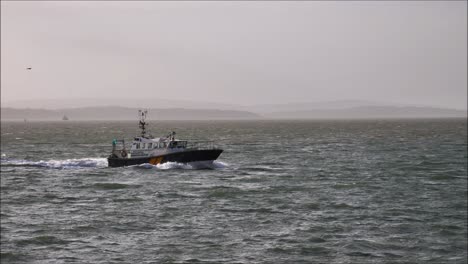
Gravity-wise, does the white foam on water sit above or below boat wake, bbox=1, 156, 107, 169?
above

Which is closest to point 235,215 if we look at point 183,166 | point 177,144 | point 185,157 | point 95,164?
point 183,166

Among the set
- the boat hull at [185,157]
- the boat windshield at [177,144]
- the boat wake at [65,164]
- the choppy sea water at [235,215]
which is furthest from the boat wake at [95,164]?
the boat windshield at [177,144]

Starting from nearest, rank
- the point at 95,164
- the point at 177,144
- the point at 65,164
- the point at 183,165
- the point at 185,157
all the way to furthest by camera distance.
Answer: the point at 183,165 → the point at 185,157 → the point at 177,144 → the point at 65,164 → the point at 95,164

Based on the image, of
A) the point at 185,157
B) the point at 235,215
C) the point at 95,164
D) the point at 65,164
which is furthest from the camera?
the point at 95,164

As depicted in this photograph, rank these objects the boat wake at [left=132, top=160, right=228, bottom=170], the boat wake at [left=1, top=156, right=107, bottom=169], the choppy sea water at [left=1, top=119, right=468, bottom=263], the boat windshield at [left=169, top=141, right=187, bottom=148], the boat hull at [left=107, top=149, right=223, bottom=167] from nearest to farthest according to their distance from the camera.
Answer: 1. the choppy sea water at [left=1, top=119, right=468, bottom=263]
2. the boat wake at [left=132, top=160, right=228, bottom=170]
3. the boat hull at [left=107, top=149, right=223, bottom=167]
4. the boat windshield at [left=169, top=141, right=187, bottom=148]
5. the boat wake at [left=1, top=156, right=107, bottom=169]

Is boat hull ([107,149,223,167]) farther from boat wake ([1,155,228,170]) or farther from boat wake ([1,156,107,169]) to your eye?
boat wake ([1,156,107,169])

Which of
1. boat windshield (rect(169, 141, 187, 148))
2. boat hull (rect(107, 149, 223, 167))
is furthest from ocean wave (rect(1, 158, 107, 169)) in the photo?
boat windshield (rect(169, 141, 187, 148))

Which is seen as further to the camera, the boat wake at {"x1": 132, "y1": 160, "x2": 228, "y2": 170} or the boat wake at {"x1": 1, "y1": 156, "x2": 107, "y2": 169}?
the boat wake at {"x1": 1, "y1": 156, "x2": 107, "y2": 169}

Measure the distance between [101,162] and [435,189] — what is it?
47715mm

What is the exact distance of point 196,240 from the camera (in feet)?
104

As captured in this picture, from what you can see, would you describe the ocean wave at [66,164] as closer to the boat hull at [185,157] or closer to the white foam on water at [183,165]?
the boat hull at [185,157]

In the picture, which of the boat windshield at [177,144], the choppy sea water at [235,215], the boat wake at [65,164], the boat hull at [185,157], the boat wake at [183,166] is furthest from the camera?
the boat wake at [65,164]

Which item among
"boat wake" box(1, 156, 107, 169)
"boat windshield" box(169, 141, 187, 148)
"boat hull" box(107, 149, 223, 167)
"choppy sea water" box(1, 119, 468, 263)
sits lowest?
"boat wake" box(1, 156, 107, 169)

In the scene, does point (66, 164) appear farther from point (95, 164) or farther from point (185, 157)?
point (185, 157)
